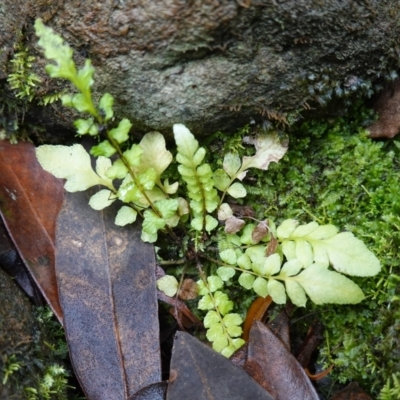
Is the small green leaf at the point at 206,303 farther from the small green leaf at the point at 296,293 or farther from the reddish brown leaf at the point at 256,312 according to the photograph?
the small green leaf at the point at 296,293

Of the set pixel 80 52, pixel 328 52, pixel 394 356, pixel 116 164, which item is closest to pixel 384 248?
pixel 394 356

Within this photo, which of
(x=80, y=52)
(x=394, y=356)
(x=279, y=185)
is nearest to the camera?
(x=394, y=356)

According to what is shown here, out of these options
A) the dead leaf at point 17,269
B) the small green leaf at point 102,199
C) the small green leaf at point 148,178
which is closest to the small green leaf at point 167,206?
the small green leaf at point 148,178

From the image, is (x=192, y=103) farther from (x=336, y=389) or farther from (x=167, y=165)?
(x=336, y=389)

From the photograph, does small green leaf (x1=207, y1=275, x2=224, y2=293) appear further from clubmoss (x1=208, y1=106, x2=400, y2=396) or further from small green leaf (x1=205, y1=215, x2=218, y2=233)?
clubmoss (x1=208, y1=106, x2=400, y2=396)

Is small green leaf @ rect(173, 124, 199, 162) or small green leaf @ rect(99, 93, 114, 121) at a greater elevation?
small green leaf @ rect(99, 93, 114, 121)

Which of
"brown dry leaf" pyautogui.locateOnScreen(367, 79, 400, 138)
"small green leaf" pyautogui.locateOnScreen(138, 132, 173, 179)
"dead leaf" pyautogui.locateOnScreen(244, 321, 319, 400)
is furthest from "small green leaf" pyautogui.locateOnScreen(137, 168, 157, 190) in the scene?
"brown dry leaf" pyautogui.locateOnScreen(367, 79, 400, 138)
